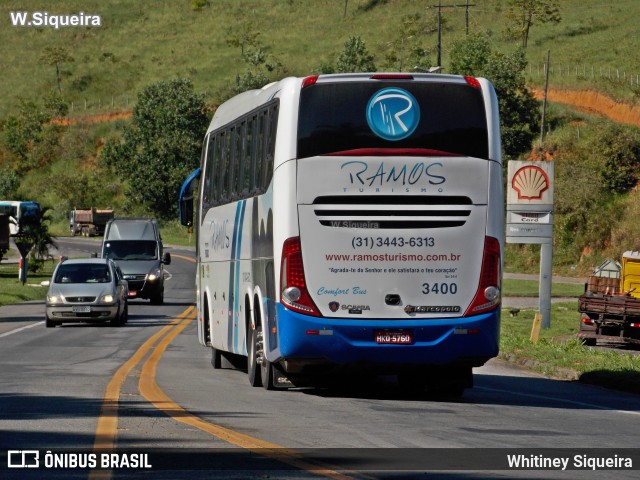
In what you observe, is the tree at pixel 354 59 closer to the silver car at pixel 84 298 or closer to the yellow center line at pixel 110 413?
the silver car at pixel 84 298

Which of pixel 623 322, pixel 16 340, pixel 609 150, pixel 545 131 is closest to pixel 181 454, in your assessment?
pixel 16 340

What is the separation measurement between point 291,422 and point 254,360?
452 centimetres

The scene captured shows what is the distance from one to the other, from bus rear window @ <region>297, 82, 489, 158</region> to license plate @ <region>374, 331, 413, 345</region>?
222 centimetres

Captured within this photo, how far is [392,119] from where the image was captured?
1636 centimetres

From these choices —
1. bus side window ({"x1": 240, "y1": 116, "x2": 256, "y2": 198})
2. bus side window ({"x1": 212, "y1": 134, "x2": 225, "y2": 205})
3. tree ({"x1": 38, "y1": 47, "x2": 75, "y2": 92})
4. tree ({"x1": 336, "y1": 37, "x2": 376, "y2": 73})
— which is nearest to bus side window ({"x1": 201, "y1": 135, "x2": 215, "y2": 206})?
bus side window ({"x1": 212, "y1": 134, "x2": 225, "y2": 205})

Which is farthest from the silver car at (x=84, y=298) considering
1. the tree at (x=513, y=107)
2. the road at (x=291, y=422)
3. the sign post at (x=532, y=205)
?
the tree at (x=513, y=107)

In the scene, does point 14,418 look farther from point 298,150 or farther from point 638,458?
point 638,458

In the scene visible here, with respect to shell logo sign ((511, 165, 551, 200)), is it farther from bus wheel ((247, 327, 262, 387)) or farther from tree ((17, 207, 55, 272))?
tree ((17, 207, 55, 272))

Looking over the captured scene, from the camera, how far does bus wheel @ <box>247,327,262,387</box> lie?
1803cm

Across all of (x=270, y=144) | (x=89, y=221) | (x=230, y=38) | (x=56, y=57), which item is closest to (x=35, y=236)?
(x=89, y=221)

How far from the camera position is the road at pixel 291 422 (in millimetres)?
10555

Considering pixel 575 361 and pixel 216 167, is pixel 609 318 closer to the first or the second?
pixel 575 361

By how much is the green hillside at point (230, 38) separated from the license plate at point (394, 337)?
307ft

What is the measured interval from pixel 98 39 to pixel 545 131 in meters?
105
